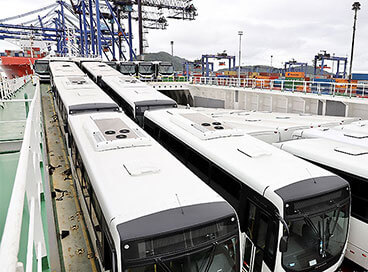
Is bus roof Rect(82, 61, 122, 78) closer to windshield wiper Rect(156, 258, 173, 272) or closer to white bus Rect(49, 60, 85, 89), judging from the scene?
white bus Rect(49, 60, 85, 89)

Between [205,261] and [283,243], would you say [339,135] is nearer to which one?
[283,243]

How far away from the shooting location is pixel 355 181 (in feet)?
20.4

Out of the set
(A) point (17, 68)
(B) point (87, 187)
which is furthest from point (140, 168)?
(A) point (17, 68)

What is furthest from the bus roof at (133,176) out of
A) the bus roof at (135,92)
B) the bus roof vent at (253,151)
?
the bus roof at (135,92)

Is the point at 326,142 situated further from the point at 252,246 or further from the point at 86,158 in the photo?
the point at 86,158

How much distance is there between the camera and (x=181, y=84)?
2897 centimetres

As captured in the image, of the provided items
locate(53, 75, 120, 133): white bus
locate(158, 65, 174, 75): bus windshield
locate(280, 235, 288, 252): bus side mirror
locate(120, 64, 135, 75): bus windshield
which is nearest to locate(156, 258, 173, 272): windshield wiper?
locate(280, 235, 288, 252): bus side mirror

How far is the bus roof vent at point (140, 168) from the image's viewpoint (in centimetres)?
483

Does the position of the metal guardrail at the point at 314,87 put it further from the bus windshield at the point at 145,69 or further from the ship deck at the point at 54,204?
the ship deck at the point at 54,204

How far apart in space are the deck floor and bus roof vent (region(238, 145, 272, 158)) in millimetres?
3896

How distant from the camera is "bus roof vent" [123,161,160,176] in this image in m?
4.83

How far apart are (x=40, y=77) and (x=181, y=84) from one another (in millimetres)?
13336

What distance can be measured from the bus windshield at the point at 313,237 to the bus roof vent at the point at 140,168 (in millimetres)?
2443

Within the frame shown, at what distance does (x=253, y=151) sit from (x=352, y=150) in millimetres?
2665
